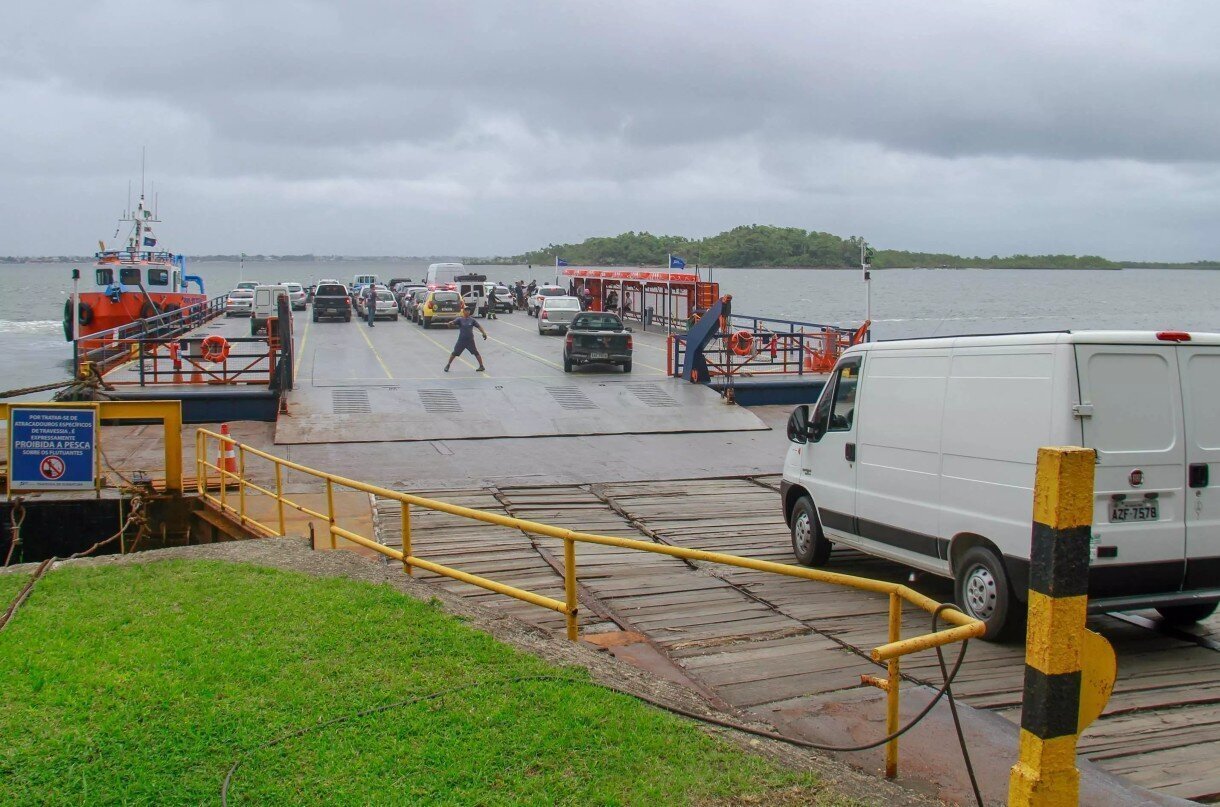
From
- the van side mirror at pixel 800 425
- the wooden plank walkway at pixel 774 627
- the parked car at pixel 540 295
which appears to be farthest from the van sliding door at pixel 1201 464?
the parked car at pixel 540 295

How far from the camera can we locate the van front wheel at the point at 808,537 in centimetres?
1044

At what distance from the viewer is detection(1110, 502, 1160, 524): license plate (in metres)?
7.43

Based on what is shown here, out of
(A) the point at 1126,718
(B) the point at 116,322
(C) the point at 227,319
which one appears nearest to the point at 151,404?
(A) the point at 1126,718

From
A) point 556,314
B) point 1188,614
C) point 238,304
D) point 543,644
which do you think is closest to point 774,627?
point 543,644

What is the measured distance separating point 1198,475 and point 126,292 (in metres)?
45.8

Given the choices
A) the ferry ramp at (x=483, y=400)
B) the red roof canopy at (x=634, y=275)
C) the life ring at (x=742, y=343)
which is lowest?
the ferry ramp at (x=483, y=400)

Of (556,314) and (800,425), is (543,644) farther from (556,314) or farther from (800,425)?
(556,314)

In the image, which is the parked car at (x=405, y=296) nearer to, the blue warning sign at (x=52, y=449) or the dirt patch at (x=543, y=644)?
the blue warning sign at (x=52, y=449)

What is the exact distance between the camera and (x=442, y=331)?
147ft

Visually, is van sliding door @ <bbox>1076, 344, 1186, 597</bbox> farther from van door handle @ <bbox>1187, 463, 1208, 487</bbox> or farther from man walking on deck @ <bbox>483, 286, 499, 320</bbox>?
man walking on deck @ <bbox>483, 286, 499, 320</bbox>

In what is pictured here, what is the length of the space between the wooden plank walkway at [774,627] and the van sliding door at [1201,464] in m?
0.66

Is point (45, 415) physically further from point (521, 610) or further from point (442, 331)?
Answer: point (442, 331)

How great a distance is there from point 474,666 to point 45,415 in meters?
9.36

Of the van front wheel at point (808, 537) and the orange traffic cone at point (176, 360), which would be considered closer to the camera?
the van front wheel at point (808, 537)
